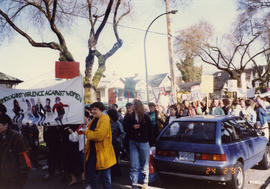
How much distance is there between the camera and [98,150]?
4.24 meters

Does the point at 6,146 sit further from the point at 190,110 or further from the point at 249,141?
the point at 190,110

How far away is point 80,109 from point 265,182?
410cm

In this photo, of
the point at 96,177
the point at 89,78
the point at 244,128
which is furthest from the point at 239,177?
the point at 89,78

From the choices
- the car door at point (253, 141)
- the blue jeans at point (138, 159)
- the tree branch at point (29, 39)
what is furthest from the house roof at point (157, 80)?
the blue jeans at point (138, 159)

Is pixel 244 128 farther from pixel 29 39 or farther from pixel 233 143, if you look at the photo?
pixel 29 39

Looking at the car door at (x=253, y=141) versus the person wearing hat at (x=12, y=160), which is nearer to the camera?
the person wearing hat at (x=12, y=160)

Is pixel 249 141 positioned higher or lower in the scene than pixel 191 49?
lower

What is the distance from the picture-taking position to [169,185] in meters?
5.62

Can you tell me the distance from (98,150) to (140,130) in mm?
1206

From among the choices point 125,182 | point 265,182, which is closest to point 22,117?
point 125,182

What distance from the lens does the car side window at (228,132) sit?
4.99 metres

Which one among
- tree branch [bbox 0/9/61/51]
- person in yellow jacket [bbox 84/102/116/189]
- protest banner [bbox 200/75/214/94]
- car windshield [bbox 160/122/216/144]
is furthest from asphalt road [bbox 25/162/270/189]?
tree branch [bbox 0/9/61/51]

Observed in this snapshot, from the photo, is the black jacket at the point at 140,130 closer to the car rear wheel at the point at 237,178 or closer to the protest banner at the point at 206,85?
the car rear wheel at the point at 237,178

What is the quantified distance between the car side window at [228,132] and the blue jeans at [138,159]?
143 centimetres
